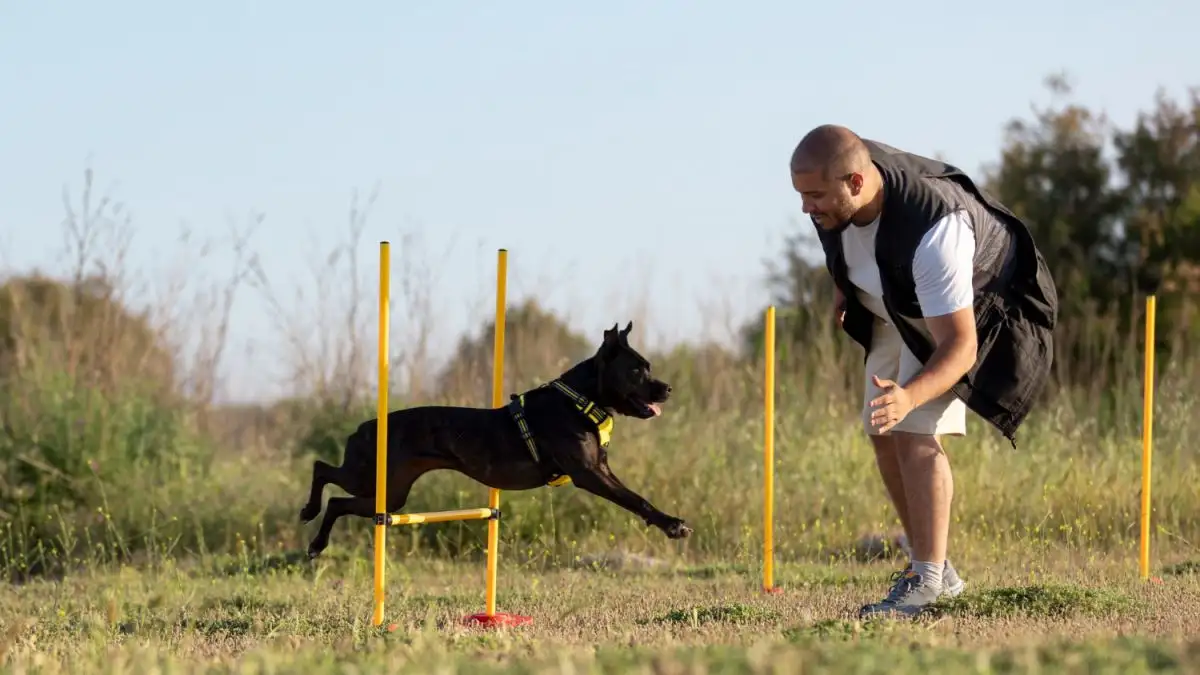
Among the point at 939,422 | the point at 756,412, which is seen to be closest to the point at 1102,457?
the point at 756,412

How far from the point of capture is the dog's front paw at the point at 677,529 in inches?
212

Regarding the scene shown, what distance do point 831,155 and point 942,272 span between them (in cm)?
53

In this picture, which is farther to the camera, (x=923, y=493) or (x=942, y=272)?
(x=923, y=493)

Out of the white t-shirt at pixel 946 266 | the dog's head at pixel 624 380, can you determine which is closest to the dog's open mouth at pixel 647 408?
the dog's head at pixel 624 380

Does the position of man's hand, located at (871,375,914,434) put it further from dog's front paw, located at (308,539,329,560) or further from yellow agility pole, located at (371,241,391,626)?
dog's front paw, located at (308,539,329,560)

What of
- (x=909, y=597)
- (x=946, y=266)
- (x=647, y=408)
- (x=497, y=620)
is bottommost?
(x=497, y=620)

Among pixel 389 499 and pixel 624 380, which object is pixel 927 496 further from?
pixel 389 499

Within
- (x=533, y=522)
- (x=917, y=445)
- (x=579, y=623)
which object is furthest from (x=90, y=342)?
(x=917, y=445)

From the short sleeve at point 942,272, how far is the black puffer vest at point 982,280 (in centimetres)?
4

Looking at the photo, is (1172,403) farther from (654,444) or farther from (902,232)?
(902,232)

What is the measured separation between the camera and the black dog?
5598 millimetres

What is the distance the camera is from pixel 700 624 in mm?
5055

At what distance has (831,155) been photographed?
495cm

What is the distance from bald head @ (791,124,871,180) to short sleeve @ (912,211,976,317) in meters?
0.33
